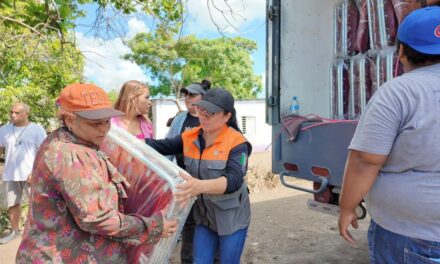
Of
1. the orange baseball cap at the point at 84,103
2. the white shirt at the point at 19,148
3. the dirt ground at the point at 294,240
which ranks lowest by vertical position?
the dirt ground at the point at 294,240

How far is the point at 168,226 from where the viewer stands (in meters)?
1.58

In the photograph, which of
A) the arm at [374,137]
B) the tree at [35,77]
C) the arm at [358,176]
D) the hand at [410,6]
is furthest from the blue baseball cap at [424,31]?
the tree at [35,77]

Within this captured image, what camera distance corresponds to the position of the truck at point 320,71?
305 centimetres

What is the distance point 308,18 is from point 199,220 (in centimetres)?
212

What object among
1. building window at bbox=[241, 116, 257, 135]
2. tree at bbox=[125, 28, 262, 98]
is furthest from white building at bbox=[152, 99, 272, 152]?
tree at bbox=[125, 28, 262, 98]

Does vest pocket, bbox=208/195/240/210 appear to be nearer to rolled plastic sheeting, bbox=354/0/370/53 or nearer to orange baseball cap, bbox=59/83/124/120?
orange baseball cap, bbox=59/83/124/120

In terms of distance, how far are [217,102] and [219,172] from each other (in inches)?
15.8

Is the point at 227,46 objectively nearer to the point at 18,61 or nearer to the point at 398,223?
the point at 18,61

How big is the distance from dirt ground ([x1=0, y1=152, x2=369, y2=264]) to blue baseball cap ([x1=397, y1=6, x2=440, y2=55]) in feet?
9.78

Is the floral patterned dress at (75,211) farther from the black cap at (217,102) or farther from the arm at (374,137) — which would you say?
the black cap at (217,102)

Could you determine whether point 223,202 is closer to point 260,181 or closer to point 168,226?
point 168,226

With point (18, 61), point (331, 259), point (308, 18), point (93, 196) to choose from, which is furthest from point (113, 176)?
point (18, 61)

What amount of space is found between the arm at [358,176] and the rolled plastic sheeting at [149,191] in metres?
0.67

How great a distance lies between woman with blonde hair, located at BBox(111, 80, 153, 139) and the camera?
3.03m
